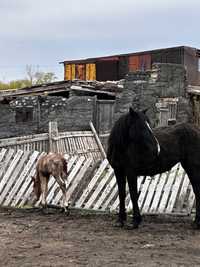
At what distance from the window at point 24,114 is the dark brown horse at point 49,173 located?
9.93m

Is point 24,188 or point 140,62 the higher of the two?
point 140,62

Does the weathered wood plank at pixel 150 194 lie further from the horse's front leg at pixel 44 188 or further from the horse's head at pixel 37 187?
the horse's head at pixel 37 187

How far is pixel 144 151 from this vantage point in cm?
781

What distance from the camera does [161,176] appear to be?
368 inches

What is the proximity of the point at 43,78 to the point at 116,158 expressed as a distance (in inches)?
1530

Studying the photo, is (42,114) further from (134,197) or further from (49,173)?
(134,197)

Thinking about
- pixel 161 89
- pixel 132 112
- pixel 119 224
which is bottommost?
pixel 119 224

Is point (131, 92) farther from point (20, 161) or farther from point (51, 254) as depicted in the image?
point (51, 254)

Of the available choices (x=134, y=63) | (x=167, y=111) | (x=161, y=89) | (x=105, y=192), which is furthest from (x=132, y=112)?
(x=134, y=63)

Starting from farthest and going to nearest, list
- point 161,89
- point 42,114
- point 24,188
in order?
1. point 42,114
2. point 161,89
3. point 24,188

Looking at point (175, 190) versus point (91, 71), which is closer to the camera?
point (175, 190)

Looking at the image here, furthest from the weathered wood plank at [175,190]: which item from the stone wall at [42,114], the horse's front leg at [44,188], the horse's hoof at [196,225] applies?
the stone wall at [42,114]

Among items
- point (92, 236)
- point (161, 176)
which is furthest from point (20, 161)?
point (92, 236)

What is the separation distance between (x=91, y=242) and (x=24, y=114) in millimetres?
13062
